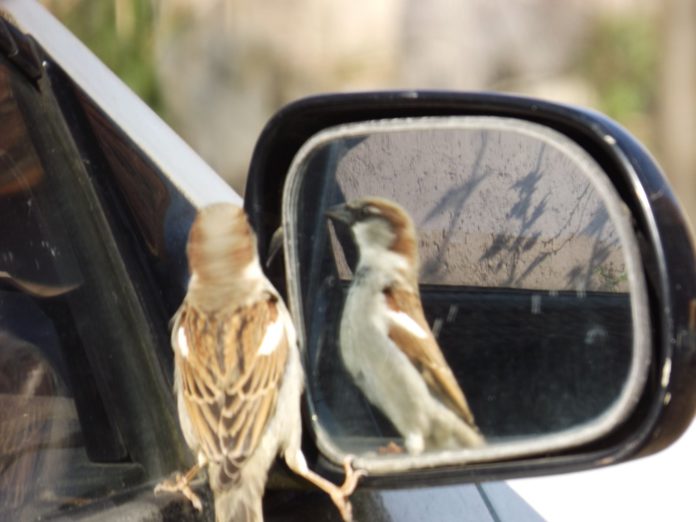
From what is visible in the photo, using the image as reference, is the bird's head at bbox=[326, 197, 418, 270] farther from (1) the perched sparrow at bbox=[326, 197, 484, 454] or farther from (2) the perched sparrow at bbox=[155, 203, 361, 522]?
(2) the perched sparrow at bbox=[155, 203, 361, 522]

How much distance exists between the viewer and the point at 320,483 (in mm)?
1823

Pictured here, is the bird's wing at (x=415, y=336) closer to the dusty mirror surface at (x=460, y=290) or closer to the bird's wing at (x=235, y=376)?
the dusty mirror surface at (x=460, y=290)

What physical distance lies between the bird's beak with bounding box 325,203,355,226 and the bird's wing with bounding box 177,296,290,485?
0.16m

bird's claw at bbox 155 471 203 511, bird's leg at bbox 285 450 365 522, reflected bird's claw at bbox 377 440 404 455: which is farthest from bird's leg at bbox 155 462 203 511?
reflected bird's claw at bbox 377 440 404 455

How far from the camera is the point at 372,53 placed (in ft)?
43.5

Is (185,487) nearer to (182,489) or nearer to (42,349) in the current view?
(182,489)

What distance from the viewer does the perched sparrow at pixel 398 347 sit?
1.73 m

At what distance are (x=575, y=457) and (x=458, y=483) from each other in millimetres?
157

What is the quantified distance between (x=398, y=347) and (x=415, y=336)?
0.03 metres

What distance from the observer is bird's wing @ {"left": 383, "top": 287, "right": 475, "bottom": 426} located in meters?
1.74

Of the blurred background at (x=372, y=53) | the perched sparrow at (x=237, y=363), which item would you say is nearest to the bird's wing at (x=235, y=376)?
the perched sparrow at (x=237, y=363)

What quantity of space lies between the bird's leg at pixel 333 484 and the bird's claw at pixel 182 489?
0.14 metres

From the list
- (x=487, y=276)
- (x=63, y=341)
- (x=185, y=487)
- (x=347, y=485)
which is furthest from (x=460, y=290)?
(x=63, y=341)

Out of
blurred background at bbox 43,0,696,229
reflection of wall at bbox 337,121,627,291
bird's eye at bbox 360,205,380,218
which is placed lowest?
blurred background at bbox 43,0,696,229
